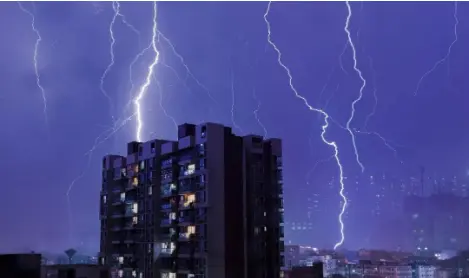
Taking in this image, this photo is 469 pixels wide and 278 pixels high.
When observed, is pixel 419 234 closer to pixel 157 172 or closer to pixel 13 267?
pixel 157 172

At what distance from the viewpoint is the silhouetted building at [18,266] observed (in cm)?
846

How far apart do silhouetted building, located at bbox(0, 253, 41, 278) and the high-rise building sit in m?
14.1

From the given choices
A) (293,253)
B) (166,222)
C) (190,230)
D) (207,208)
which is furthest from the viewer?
(293,253)

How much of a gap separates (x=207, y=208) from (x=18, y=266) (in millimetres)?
14766

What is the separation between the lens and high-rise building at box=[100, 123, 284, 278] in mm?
Answer: 23078

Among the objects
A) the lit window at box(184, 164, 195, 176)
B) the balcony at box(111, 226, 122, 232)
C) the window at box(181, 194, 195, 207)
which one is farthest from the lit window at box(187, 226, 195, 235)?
the balcony at box(111, 226, 122, 232)

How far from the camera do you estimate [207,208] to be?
23141 millimetres

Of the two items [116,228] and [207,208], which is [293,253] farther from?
[207,208]

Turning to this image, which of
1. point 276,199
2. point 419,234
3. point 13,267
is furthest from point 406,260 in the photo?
point 13,267

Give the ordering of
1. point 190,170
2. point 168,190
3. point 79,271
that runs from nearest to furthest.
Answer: point 79,271 < point 190,170 < point 168,190

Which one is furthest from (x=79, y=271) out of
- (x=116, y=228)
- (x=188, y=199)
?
(x=116, y=228)

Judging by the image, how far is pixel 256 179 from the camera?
970 inches

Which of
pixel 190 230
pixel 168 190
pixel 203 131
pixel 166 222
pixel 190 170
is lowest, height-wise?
pixel 190 230

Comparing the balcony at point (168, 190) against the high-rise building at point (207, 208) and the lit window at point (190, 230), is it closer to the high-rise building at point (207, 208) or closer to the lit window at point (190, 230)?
the high-rise building at point (207, 208)
